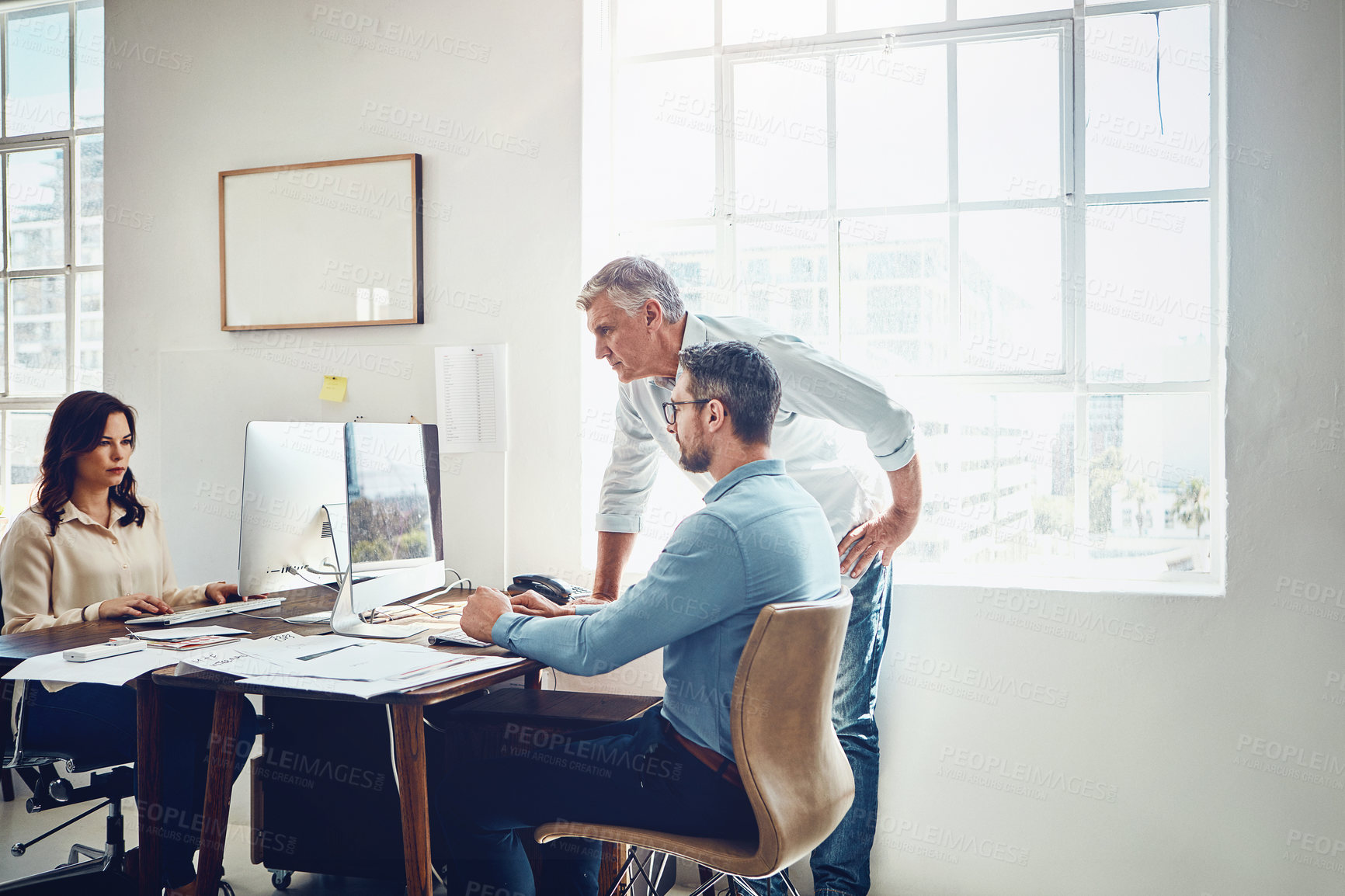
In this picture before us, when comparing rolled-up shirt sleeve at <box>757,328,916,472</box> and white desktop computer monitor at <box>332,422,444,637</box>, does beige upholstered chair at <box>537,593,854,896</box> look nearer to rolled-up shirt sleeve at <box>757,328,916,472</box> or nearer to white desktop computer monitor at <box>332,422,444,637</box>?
rolled-up shirt sleeve at <box>757,328,916,472</box>

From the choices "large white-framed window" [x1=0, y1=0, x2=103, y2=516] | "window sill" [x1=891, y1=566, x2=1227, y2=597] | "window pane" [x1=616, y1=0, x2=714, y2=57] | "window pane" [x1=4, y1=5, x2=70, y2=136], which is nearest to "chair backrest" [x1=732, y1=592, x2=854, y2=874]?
"window sill" [x1=891, y1=566, x2=1227, y2=597]

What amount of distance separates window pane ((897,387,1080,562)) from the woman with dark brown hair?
1.90 metres

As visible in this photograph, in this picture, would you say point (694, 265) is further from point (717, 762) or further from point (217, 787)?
point (217, 787)

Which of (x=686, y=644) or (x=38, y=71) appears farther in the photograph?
(x=38, y=71)

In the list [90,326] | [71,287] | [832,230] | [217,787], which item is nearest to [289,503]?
[217,787]

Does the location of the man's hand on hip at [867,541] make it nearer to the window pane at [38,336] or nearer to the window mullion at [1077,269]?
the window mullion at [1077,269]

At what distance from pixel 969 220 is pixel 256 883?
2727 mm

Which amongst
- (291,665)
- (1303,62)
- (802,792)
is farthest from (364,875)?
(1303,62)

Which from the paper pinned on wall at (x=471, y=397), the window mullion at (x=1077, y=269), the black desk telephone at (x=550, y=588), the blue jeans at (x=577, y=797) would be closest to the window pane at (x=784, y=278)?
the window mullion at (x=1077, y=269)

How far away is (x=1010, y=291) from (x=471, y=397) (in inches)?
63.3

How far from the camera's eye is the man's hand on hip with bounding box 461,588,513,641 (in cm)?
187

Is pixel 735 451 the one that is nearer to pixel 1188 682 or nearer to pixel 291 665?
pixel 291 665

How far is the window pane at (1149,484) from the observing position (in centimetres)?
251

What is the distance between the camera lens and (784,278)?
110 inches
